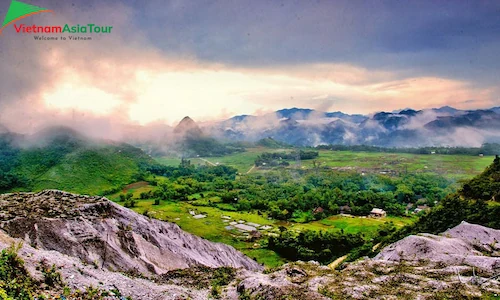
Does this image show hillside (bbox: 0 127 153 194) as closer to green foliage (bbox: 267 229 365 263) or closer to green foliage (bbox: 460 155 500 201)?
green foliage (bbox: 267 229 365 263)

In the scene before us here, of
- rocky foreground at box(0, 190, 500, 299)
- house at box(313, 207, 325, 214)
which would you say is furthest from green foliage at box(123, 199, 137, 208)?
rocky foreground at box(0, 190, 500, 299)

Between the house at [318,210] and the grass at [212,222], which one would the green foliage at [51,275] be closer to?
the grass at [212,222]

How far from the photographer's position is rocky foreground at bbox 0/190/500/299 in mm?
16359

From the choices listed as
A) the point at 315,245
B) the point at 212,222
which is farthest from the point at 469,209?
the point at 212,222

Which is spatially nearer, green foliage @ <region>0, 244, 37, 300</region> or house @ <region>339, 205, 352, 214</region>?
green foliage @ <region>0, 244, 37, 300</region>

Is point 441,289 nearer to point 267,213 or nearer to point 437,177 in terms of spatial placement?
point 267,213

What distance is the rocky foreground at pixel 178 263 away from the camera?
1636 cm

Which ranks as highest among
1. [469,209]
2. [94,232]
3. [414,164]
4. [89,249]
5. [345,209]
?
[94,232]

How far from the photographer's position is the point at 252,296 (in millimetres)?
17359

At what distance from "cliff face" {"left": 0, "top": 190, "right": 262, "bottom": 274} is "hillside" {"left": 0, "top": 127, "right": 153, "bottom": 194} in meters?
74.8

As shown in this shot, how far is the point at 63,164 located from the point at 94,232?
96.5 m

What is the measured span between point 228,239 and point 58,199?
1442 inches

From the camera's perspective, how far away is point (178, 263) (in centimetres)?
2869

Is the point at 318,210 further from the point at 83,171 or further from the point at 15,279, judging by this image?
the point at 15,279
